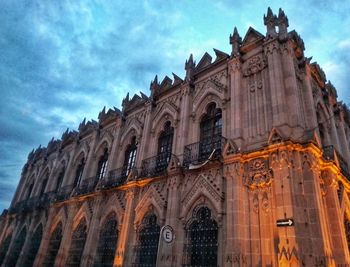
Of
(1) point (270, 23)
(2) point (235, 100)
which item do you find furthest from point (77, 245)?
(1) point (270, 23)

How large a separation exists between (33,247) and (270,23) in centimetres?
1987

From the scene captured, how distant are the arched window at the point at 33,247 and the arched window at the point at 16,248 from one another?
1.67 m

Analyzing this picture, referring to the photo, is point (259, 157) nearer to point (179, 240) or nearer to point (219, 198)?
point (219, 198)

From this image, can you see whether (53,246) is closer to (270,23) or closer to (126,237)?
(126,237)

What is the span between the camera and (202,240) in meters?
10.1

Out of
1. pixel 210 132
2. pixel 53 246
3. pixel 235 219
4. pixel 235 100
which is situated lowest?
pixel 53 246

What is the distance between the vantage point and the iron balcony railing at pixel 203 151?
11.0m

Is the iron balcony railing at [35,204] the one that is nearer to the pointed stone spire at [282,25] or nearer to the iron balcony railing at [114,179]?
the iron balcony railing at [114,179]

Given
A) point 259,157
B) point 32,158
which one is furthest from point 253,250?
point 32,158

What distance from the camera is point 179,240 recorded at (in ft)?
34.8

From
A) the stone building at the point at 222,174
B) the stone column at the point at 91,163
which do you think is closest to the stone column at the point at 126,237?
the stone building at the point at 222,174

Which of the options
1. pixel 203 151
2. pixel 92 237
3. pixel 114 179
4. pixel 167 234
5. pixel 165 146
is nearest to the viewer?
pixel 167 234

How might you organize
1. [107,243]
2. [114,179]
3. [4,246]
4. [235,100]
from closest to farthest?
1. [235,100]
2. [107,243]
3. [114,179]
4. [4,246]

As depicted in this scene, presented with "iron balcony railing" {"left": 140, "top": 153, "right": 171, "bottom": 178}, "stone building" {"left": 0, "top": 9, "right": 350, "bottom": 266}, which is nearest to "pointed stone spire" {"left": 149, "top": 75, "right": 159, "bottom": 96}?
"stone building" {"left": 0, "top": 9, "right": 350, "bottom": 266}
